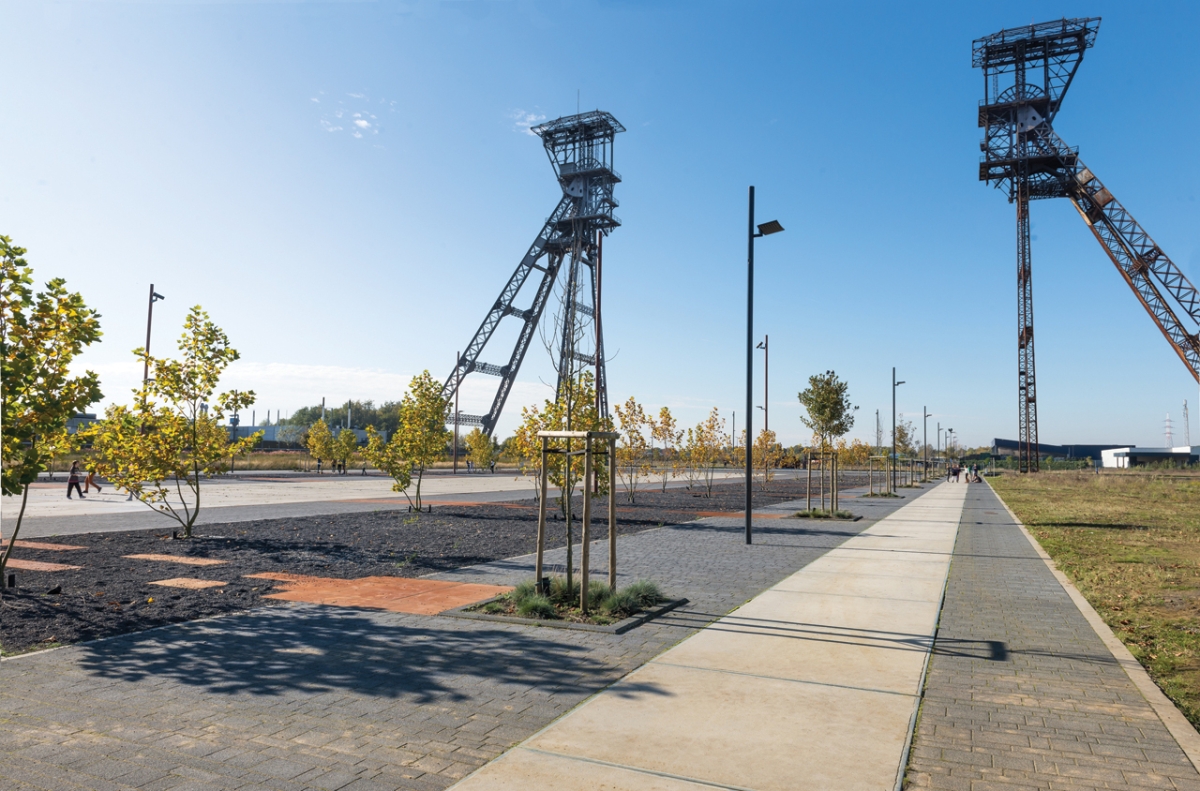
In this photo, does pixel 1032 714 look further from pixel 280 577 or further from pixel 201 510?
pixel 201 510

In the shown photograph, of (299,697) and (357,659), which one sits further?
(357,659)

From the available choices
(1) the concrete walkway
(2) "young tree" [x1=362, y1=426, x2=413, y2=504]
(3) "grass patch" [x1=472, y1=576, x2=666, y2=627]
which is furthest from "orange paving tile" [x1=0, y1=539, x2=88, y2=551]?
(1) the concrete walkway

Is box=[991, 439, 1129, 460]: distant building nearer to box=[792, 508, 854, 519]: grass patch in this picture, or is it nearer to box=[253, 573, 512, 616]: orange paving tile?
box=[792, 508, 854, 519]: grass patch

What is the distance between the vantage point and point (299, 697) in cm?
457

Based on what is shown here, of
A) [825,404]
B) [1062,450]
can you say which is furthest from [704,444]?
[1062,450]

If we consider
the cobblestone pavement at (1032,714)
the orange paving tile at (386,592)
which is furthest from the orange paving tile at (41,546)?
the cobblestone pavement at (1032,714)

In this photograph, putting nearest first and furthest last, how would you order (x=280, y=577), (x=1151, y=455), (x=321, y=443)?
(x=280, y=577), (x=321, y=443), (x=1151, y=455)

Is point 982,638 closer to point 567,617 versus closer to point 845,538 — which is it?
point 567,617

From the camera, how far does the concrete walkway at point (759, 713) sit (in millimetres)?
3496

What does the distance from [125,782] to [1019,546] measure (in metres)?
14.2

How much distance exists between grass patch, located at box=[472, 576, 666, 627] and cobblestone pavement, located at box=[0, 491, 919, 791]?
372mm

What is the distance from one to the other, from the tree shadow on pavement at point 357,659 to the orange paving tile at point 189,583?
203cm

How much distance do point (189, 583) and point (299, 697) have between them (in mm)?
5094

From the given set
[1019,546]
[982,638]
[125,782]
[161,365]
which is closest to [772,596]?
[982,638]
